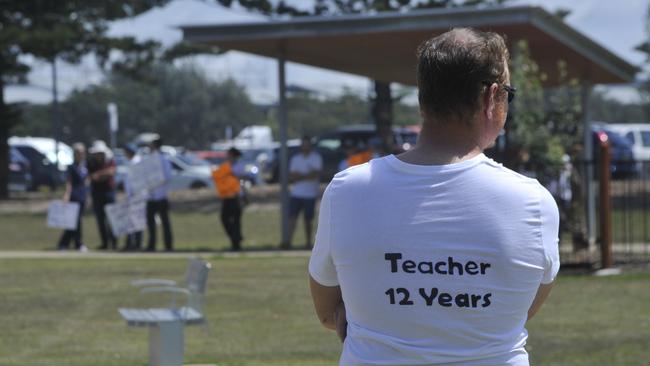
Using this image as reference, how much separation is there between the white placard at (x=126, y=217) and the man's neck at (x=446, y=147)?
1800cm

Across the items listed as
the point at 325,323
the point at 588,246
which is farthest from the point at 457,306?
the point at 588,246

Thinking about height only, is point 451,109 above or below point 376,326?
above

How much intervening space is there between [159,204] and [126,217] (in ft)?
2.30

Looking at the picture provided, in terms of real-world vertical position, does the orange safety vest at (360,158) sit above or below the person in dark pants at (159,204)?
above

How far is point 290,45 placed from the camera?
832 inches

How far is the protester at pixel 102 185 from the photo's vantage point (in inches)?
846

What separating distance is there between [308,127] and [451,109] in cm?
9125

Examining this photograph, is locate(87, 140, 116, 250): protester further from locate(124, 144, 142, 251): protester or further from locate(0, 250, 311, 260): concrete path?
locate(0, 250, 311, 260): concrete path

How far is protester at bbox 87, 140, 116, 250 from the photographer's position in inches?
846

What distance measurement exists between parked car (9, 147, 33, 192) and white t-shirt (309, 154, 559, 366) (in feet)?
140

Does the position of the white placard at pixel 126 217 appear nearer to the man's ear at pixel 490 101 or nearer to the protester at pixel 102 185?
the protester at pixel 102 185

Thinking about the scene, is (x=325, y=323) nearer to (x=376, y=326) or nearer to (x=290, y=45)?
(x=376, y=326)

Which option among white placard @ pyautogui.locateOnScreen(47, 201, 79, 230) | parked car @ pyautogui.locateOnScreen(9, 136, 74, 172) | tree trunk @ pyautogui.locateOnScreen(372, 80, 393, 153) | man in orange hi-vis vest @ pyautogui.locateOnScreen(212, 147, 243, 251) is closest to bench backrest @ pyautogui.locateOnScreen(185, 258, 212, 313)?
man in orange hi-vis vest @ pyautogui.locateOnScreen(212, 147, 243, 251)

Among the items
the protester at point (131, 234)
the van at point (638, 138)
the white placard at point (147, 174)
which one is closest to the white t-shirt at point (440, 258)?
the white placard at point (147, 174)
